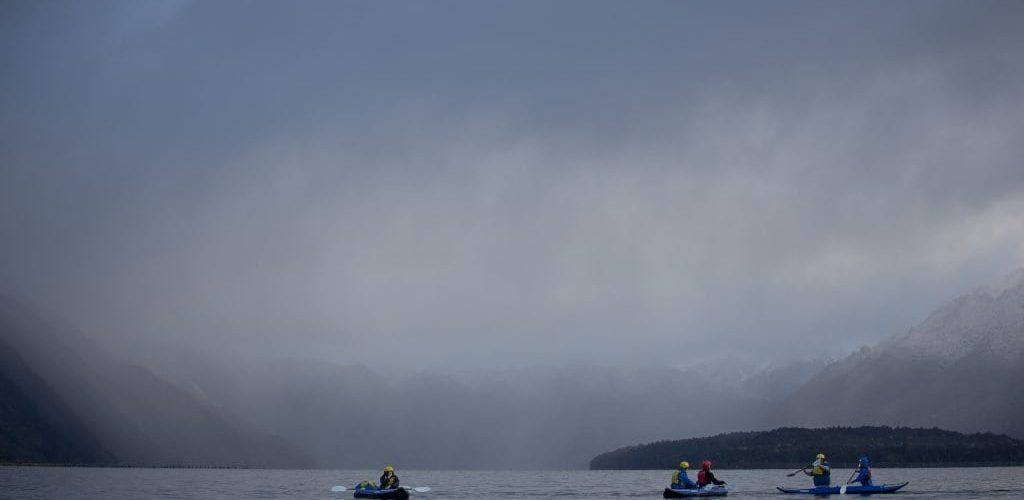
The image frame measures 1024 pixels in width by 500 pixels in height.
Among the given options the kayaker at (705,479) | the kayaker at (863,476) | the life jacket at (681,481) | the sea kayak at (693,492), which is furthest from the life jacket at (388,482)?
the kayaker at (863,476)

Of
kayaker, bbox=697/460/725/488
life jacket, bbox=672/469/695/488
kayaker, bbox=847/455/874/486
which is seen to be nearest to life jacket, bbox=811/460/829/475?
kayaker, bbox=847/455/874/486

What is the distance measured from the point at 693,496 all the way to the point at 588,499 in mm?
13064

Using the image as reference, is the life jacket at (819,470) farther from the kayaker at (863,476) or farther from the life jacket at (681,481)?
the life jacket at (681,481)

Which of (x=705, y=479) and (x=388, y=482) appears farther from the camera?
(x=705, y=479)

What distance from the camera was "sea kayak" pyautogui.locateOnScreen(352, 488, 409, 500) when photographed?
331 ft

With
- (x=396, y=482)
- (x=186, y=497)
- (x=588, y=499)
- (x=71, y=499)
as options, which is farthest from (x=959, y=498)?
(x=71, y=499)

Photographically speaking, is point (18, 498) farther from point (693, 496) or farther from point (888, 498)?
point (888, 498)

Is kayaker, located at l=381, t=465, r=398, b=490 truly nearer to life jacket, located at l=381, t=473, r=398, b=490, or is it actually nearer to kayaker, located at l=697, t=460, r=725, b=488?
life jacket, located at l=381, t=473, r=398, b=490

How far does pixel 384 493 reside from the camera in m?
102

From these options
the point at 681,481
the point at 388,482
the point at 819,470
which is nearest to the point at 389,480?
Answer: the point at 388,482

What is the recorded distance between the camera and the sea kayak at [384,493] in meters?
101

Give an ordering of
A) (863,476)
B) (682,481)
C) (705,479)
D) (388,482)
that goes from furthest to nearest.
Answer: (863,476)
(705,479)
(682,481)
(388,482)

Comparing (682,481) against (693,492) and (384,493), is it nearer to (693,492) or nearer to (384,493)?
(693,492)

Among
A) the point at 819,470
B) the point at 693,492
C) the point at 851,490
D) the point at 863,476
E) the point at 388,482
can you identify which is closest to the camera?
the point at 693,492
